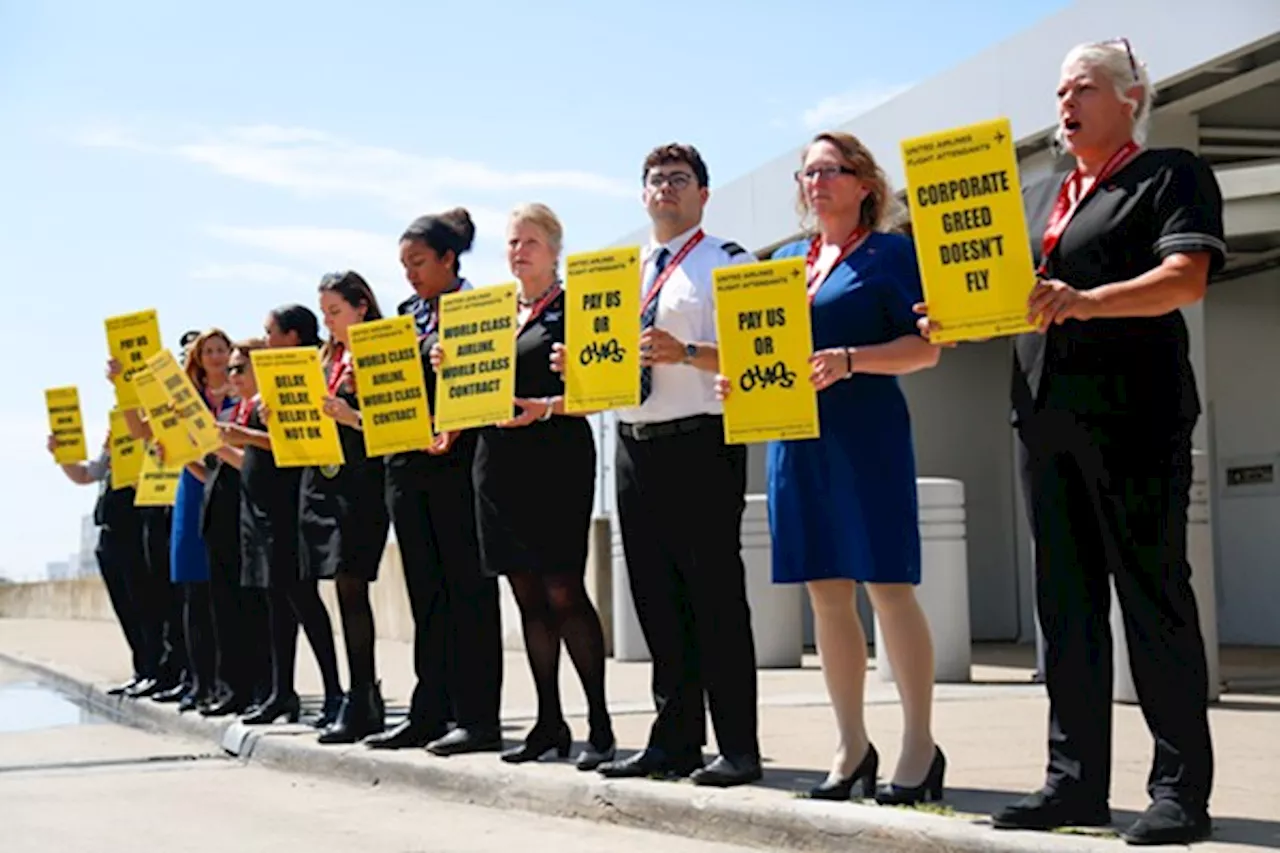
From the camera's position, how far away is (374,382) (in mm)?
7996

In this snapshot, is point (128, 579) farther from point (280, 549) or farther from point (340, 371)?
point (340, 371)

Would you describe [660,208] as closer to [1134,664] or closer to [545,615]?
[545,615]

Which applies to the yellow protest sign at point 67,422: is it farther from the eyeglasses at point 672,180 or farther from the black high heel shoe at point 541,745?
the eyeglasses at point 672,180

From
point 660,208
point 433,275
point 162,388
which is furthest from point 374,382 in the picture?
point 162,388

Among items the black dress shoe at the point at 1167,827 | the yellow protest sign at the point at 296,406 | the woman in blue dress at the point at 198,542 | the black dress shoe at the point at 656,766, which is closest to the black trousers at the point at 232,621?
the woman in blue dress at the point at 198,542

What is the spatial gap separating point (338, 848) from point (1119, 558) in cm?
274

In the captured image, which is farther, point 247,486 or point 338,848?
point 247,486

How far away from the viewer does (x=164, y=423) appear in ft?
33.3

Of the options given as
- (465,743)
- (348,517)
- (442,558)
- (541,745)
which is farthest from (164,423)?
(541,745)

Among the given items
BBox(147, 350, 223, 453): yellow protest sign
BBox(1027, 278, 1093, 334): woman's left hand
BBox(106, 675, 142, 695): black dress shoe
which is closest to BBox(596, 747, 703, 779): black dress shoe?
BBox(1027, 278, 1093, 334): woman's left hand

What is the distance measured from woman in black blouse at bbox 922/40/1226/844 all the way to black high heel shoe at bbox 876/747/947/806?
23.4 inches

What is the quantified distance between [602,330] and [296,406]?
2.59 m

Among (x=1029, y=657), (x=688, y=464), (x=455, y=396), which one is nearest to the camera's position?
(x=688, y=464)

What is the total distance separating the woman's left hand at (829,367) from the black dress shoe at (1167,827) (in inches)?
62.2
